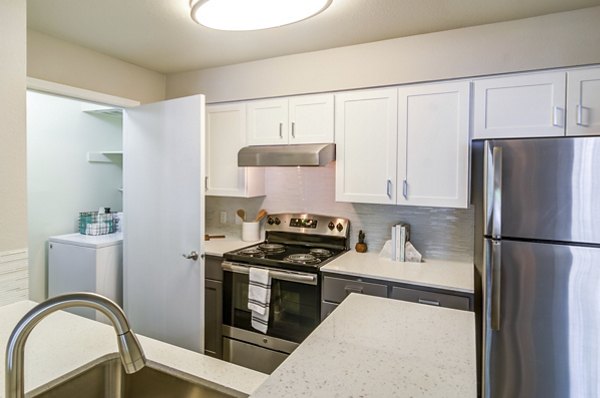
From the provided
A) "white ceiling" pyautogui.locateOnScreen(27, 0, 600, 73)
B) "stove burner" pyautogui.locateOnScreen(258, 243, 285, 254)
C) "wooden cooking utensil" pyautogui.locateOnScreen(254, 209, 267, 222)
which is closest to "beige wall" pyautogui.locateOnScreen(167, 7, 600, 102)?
"white ceiling" pyautogui.locateOnScreen(27, 0, 600, 73)

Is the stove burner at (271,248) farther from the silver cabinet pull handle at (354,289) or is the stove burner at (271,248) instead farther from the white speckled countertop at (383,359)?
the white speckled countertop at (383,359)

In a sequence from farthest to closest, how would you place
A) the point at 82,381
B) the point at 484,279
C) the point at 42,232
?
1. the point at 42,232
2. the point at 484,279
3. the point at 82,381

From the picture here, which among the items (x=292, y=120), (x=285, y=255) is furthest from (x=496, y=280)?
(x=292, y=120)

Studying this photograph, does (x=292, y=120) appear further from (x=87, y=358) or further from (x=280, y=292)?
(x=87, y=358)

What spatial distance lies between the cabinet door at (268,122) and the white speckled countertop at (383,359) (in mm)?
1678

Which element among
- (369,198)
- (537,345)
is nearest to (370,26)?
(369,198)

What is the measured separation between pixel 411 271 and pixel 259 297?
986 mm

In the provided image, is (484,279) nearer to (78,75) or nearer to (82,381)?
(82,381)

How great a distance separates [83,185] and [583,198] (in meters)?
3.85

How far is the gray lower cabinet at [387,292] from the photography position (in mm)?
2021

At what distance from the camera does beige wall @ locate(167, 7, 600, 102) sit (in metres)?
2.02

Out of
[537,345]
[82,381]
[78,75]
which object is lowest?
[537,345]

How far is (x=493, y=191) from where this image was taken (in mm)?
1753

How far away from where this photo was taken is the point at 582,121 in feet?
6.44
